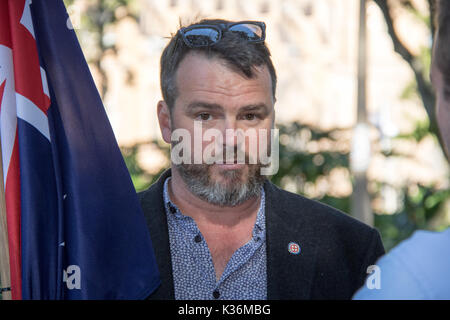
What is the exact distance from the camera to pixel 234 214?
3141 mm

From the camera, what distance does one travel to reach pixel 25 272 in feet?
7.70

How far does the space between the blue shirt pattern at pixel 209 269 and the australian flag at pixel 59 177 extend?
275 millimetres

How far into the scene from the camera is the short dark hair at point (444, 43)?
1.54 meters

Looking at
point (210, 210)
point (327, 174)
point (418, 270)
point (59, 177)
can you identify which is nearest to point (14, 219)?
point (59, 177)

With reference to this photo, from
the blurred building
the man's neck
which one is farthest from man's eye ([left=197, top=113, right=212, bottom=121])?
the blurred building

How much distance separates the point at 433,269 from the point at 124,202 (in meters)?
1.53

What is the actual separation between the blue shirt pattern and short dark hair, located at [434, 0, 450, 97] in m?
1.57

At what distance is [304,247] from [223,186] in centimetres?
49

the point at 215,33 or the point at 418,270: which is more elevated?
the point at 215,33

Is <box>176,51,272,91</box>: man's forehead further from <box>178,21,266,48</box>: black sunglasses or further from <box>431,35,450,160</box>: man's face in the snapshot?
<box>431,35,450,160</box>: man's face

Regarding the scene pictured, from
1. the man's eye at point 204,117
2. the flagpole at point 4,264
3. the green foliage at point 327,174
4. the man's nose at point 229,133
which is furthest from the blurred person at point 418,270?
the green foliage at point 327,174

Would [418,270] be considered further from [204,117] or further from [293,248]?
[204,117]
